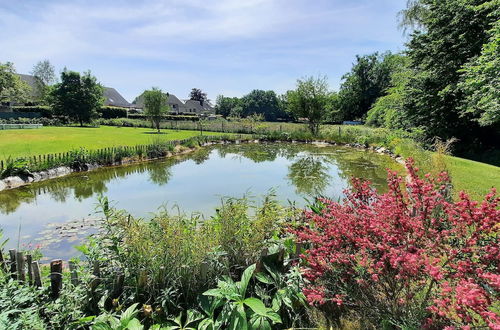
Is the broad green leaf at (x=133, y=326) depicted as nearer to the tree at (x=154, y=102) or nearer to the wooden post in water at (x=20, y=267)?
the wooden post in water at (x=20, y=267)

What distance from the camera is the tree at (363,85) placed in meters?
48.3

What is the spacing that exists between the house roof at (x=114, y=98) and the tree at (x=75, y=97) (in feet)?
75.8

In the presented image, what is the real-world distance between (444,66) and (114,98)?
203 ft

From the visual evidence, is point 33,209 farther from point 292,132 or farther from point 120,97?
point 120,97

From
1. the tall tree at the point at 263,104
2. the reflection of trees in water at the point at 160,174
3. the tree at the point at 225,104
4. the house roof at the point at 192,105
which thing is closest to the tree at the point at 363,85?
the tall tree at the point at 263,104

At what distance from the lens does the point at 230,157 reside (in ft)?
62.4

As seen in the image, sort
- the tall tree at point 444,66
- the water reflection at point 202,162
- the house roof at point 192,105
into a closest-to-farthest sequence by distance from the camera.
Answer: the water reflection at point 202,162, the tall tree at point 444,66, the house roof at point 192,105

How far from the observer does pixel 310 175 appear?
13.4 meters

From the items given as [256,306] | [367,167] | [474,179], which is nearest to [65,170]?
[256,306]

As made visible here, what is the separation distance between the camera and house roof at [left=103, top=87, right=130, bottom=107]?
6018 centimetres

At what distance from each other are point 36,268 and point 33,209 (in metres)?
6.85

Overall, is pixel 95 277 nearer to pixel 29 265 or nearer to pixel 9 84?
pixel 29 265

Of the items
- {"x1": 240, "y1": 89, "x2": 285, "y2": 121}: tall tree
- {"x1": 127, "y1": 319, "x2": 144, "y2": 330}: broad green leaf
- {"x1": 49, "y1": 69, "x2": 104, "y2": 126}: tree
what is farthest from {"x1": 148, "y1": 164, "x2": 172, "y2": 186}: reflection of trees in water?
{"x1": 240, "y1": 89, "x2": 285, "y2": 121}: tall tree

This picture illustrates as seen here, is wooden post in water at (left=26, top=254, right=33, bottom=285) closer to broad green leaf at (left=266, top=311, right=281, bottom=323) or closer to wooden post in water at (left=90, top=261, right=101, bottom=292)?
wooden post in water at (left=90, top=261, right=101, bottom=292)
